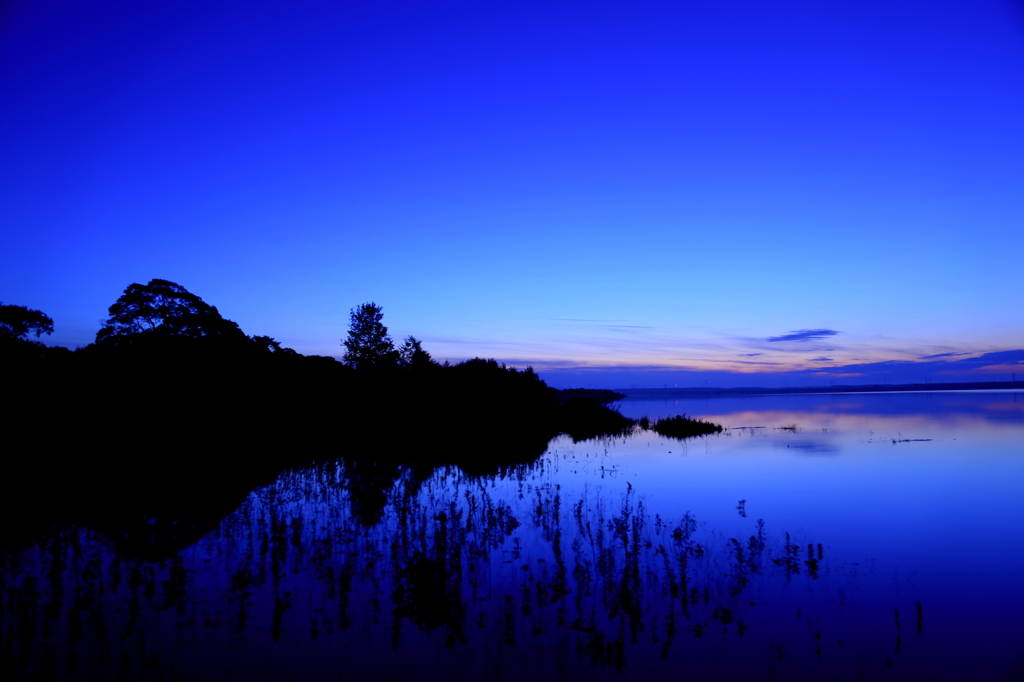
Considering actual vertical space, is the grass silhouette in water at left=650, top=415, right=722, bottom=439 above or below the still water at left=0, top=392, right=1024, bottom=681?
below

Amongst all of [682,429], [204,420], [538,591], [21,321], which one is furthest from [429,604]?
[21,321]

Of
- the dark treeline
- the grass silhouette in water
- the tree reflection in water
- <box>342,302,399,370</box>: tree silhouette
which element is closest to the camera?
the tree reflection in water

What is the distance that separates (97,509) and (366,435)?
20.7 m

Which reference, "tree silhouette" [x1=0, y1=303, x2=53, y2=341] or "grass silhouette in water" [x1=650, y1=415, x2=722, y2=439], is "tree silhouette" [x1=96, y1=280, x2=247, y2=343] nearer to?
"tree silhouette" [x1=0, y1=303, x2=53, y2=341]

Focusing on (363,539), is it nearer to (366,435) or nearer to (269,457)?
(269,457)

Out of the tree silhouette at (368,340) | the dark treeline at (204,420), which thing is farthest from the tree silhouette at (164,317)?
the tree silhouette at (368,340)

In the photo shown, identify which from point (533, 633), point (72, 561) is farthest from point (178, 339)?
point (533, 633)

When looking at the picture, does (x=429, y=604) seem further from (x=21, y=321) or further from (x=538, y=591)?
(x=21, y=321)

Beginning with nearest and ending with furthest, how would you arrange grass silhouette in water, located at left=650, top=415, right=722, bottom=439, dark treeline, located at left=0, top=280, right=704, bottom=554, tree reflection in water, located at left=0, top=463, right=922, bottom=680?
1. tree reflection in water, located at left=0, top=463, right=922, bottom=680
2. dark treeline, located at left=0, top=280, right=704, bottom=554
3. grass silhouette in water, located at left=650, top=415, right=722, bottom=439

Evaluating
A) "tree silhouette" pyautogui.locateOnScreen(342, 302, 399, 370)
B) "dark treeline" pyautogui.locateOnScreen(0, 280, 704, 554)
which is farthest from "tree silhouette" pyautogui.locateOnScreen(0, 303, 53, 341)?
"tree silhouette" pyautogui.locateOnScreen(342, 302, 399, 370)

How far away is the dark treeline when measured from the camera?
685 inches

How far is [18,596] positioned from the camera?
30.6 ft

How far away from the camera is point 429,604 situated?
9.33 meters

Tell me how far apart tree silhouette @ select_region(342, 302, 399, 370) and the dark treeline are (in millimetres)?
A: 21335
